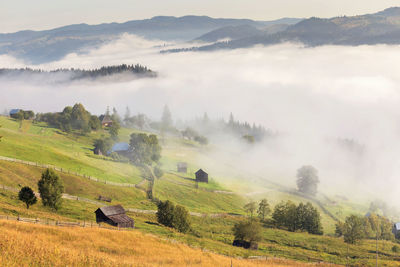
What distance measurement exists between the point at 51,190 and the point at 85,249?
136 ft

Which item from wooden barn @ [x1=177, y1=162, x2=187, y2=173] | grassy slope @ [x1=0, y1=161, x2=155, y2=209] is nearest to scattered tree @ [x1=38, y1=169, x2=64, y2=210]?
grassy slope @ [x1=0, y1=161, x2=155, y2=209]

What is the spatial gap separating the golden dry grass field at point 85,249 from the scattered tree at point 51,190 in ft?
84.8

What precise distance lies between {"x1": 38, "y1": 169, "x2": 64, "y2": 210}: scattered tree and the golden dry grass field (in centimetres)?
2586

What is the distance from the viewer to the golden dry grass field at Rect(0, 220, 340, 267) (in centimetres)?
2683

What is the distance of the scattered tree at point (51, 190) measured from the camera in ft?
253

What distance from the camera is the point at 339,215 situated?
155500mm

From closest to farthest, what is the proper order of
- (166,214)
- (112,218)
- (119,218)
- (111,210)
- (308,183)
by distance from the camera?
(112,218)
(119,218)
(111,210)
(166,214)
(308,183)

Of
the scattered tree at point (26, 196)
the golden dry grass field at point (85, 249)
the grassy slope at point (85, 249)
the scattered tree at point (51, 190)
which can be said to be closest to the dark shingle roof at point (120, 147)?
the scattered tree at point (51, 190)

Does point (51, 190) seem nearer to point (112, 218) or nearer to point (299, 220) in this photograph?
point (112, 218)

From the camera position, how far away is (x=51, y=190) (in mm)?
77125

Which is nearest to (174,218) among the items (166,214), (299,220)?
(166,214)

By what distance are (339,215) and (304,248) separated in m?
66.6

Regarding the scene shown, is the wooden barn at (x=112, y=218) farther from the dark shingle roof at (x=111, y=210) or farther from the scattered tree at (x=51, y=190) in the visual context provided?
the scattered tree at (x=51, y=190)

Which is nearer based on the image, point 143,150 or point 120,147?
point 143,150
